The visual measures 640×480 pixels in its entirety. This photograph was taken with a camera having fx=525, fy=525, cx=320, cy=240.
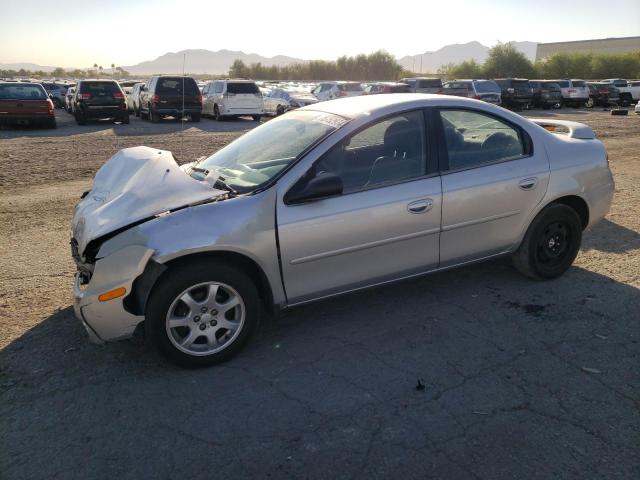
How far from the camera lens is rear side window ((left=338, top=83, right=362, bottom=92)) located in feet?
87.2

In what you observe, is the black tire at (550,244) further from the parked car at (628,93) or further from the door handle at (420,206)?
the parked car at (628,93)

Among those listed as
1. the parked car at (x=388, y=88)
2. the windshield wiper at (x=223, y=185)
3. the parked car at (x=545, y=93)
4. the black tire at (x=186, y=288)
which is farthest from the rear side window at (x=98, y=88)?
the parked car at (x=545, y=93)

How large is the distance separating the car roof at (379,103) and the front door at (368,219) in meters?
0.10

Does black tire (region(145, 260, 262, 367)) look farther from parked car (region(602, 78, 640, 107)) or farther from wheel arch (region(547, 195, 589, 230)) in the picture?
parked car (region(602, 78, 640, 107))

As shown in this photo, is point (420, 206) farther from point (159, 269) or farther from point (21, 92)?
point (21, 92)

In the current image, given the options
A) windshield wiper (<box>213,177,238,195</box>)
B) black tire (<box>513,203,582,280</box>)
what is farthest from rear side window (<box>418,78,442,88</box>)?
windshield wiper (<box>213,177,238,195</box>)

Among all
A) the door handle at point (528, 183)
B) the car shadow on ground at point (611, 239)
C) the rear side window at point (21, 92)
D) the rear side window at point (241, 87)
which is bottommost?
the car shadow on ground at point (611, 239)

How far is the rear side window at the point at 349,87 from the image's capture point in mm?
26578

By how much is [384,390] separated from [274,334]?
105cm

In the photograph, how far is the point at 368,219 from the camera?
12.0ft

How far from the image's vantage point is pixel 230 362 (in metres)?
3.50

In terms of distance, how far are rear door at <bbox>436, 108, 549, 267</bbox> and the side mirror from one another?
0.95m

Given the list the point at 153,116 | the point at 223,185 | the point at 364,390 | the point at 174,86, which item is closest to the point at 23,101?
the point at 153,116

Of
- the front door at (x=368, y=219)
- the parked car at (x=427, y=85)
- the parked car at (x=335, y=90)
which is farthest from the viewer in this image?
the parked car at (x=335, y=90)
